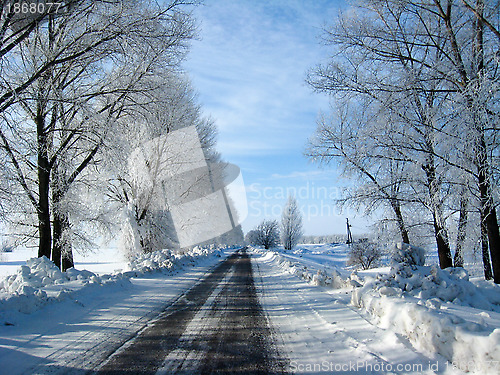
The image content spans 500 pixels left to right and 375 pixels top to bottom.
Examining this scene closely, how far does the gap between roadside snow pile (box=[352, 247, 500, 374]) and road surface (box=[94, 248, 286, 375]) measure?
1.73 meters

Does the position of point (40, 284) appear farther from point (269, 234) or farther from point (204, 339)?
point (269, 234)

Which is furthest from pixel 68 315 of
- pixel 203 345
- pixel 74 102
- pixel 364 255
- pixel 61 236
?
pixel 364 255

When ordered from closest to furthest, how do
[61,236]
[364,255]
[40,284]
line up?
[40,284]
[61,236]
[364,255]

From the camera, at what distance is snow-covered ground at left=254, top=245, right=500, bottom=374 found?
3.17 meters

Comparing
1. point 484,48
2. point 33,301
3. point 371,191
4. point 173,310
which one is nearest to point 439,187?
point 371,191

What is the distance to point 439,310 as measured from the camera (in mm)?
4246

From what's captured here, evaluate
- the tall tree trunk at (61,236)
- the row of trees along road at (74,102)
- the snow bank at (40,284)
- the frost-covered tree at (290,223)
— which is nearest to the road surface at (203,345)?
the snow bank at (40,284)

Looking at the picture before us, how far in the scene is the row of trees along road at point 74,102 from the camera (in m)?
7.05

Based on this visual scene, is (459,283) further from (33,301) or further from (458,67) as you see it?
(33,301)

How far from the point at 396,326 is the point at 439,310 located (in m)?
0.63

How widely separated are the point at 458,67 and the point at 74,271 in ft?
35.3

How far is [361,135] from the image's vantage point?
9008 millimetres

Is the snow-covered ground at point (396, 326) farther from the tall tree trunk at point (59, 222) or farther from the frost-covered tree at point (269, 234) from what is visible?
the frost-covered tree at point (269, 234)

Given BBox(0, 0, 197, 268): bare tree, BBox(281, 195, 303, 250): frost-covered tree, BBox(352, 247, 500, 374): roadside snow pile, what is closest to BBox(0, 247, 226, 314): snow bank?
BBox(0, 0, 197, 268): bare tree
